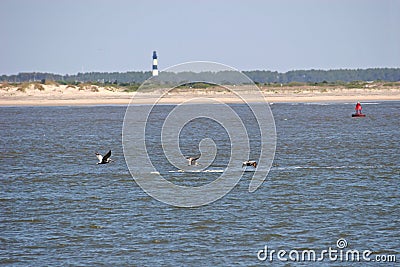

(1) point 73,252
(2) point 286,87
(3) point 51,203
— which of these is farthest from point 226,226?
(2) point 286,87

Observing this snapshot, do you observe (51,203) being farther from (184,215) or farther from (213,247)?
(213,247)

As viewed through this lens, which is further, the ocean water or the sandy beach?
the sandy beach

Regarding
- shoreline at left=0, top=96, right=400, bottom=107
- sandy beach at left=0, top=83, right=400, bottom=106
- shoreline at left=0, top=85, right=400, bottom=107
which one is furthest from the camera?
sandy beach at left=0, top=83, right=400, bottom=106

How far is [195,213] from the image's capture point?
16.6 metres

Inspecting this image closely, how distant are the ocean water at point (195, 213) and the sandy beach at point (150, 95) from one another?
50.9 m

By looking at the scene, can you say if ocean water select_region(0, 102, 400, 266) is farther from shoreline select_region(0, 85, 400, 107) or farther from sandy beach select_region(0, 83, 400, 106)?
sandy beach select_region(0, 83, 400, 106)

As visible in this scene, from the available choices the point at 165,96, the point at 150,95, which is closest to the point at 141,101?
the point at 165,96

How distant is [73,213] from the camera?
16719mm

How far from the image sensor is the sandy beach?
79.8 metres

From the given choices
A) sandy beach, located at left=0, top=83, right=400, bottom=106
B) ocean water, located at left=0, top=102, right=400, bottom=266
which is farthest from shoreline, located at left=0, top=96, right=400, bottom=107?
ocean water, located at left=0, top=102, right=400, bottom=266

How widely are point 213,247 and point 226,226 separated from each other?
5.19ft

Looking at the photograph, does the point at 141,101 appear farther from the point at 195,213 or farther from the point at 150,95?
the point at 195,213

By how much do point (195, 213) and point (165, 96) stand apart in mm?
68073

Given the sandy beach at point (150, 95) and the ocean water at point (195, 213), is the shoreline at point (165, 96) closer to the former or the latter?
the sandy beach at point (150, 95)
